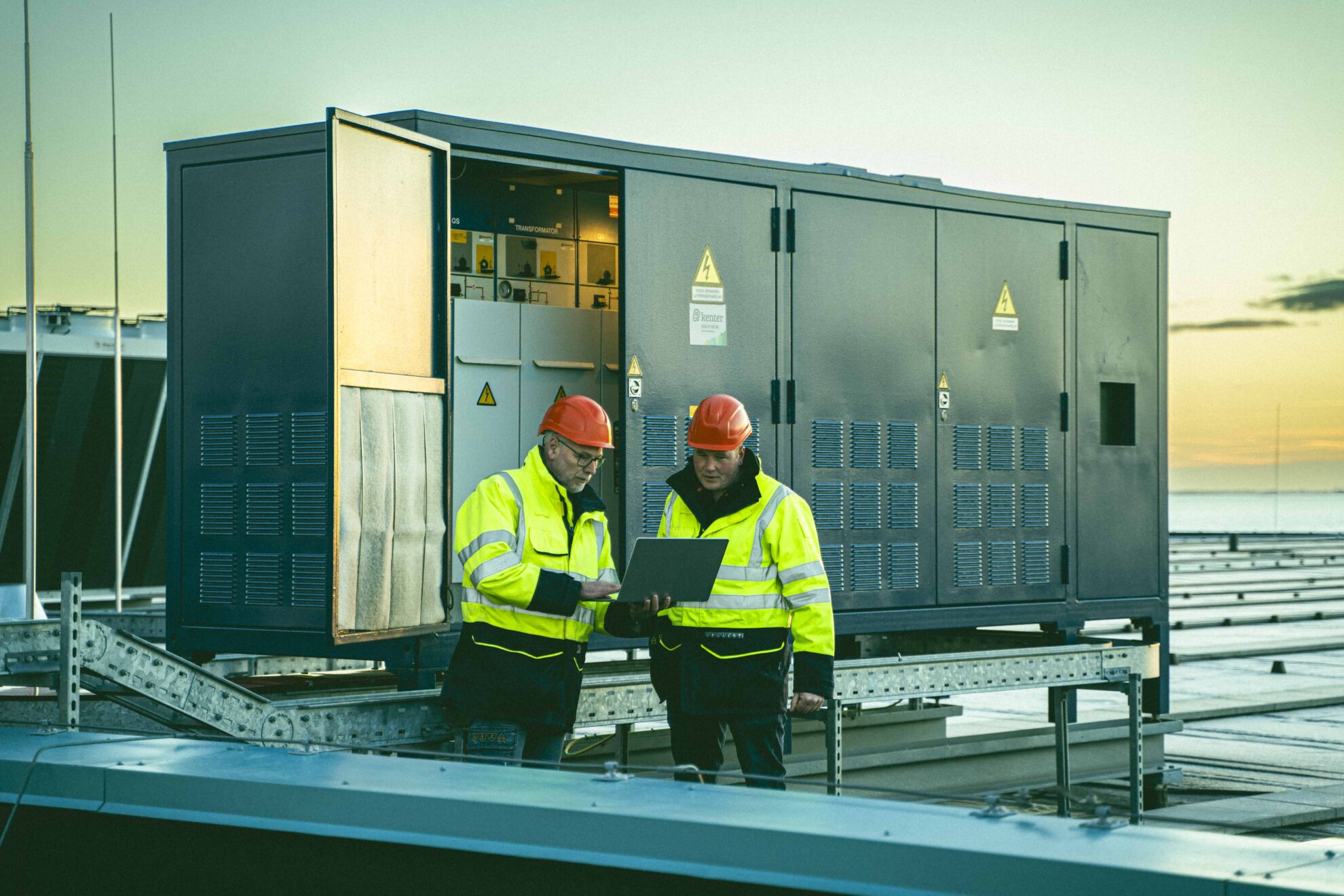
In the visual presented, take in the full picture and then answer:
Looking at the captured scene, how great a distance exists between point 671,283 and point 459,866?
14.3ft

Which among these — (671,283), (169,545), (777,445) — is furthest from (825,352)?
(169,545)

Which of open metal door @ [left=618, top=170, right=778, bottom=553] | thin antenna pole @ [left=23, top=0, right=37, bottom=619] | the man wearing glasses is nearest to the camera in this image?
the man wearing glasses

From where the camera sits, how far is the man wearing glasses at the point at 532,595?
5.35 metres

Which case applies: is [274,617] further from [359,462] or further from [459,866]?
[459,866]

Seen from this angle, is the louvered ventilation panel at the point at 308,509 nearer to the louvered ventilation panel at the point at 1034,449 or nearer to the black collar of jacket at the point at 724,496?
the black collar of jacket at the point at 724,496

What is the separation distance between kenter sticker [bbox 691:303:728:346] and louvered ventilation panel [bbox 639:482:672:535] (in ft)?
2.61

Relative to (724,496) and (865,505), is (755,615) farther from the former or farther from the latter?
(865,505)

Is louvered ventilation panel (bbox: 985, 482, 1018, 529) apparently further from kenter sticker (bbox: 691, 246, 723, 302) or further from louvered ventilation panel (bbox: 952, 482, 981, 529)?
kenter sticker (bbox: 691, 246, 723, 302)

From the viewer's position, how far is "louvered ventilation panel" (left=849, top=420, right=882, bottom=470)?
8305 mm

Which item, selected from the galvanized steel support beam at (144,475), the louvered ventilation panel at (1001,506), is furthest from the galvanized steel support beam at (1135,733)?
the galvanized steel support beam at (144,475)

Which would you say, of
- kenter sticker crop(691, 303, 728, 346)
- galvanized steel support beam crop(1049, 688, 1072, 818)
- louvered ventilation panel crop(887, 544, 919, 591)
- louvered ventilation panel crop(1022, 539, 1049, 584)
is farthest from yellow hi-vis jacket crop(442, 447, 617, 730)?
louvered ventilation panel crop(1022, 539, 1049, 584)

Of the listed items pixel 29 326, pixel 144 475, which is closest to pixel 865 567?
pixel 29 326

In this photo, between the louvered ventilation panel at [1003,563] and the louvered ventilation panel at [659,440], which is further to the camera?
the louvered ventilation panel at [1003,563]

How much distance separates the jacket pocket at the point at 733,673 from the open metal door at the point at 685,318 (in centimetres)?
173
